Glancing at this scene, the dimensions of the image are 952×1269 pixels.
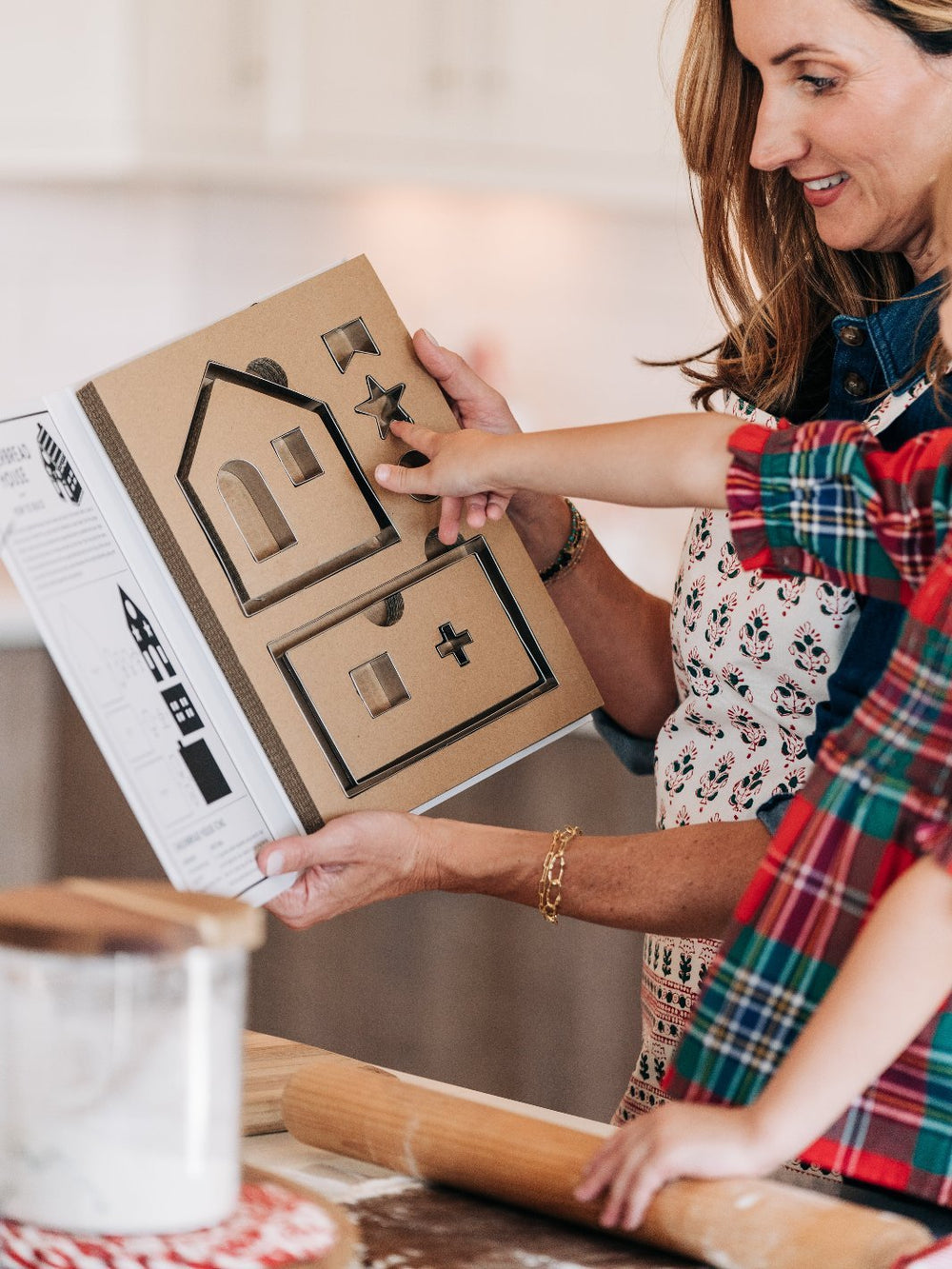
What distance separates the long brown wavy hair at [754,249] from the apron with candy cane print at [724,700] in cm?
4

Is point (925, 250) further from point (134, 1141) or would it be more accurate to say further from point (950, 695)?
point (134, 1141)

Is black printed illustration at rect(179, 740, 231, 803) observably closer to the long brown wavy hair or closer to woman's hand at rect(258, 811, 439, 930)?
woman's hand at rect(258, 811, 439, 930)

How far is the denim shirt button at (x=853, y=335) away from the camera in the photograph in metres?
1.03

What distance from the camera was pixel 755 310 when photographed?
118cm

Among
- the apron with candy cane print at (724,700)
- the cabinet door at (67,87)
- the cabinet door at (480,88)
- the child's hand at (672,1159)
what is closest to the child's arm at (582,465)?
the apron with candy cane print at (724,700)

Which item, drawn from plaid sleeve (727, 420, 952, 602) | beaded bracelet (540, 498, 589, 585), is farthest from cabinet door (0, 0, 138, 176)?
plaid sleeve (727, 420, 952, 602)

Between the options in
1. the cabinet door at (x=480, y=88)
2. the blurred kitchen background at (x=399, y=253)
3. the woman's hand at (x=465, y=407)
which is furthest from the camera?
the cabinet door at (x=480, y=88)

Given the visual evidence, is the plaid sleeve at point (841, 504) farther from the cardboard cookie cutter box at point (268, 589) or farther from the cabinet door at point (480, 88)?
the cabinet door at point (480, 88)

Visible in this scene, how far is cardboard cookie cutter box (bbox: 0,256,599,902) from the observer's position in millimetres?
935

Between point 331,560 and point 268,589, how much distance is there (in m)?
0.06

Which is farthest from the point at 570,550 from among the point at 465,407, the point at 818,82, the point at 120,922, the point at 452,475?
the point at 120,922

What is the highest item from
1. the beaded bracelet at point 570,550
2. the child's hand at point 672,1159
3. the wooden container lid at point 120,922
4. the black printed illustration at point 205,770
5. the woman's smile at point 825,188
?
the woman's smile at point 825,188

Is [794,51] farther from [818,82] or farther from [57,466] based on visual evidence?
[57,466]

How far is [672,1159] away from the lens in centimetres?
68
